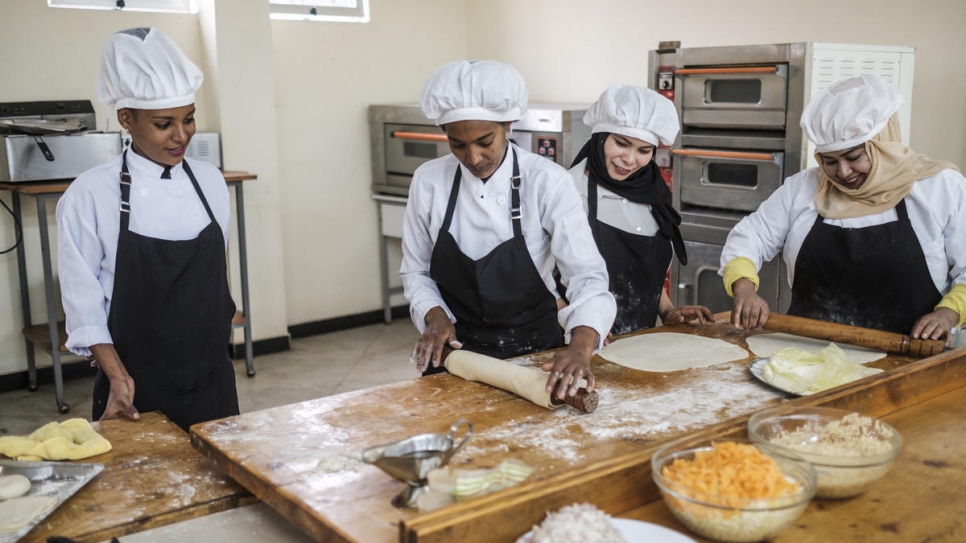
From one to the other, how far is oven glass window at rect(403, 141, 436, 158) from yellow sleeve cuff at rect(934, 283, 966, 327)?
142 inches

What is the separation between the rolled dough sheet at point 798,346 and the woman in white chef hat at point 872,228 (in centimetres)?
6

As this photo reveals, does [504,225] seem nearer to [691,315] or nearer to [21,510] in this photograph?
[691,315]

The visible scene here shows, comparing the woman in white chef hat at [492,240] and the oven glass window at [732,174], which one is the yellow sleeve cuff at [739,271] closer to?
the woman in white chef hat at [492,240]

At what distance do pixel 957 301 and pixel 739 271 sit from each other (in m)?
0.58

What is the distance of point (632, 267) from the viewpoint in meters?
2.78

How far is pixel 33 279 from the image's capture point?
472 cm

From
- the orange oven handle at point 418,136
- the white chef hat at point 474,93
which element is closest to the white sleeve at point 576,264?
the white chef hat at point 474,93

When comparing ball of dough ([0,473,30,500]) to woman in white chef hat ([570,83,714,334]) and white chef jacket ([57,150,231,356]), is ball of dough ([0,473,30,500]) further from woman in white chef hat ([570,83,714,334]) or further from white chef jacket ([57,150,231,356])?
woman in white chef hat ([570,83,714,334])

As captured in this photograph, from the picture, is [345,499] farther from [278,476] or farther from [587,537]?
[587,537]

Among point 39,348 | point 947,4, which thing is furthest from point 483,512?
point 39,348

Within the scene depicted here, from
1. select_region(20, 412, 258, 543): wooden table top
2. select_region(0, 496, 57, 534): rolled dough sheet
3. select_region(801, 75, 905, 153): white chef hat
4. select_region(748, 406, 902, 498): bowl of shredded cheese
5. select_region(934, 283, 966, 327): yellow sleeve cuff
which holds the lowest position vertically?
select_region(20, 412, 258, 543): wooden table top

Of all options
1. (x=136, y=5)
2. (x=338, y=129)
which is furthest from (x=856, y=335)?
(x=136, y=5)

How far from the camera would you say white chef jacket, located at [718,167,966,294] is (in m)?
2.44

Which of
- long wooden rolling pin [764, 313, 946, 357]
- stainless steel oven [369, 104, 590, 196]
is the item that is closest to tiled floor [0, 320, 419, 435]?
stainless steel oven [369, 104, 590, 196]
